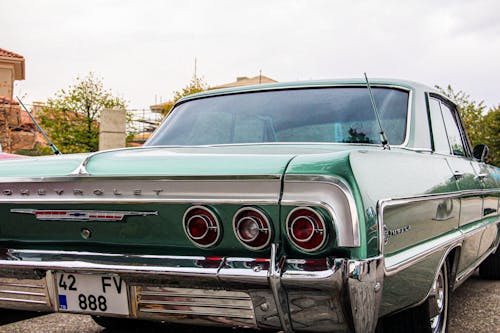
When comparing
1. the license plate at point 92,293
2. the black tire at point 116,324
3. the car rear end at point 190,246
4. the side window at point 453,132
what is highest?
the side window at point 453,132

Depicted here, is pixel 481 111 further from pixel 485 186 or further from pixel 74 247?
pixel 74 247

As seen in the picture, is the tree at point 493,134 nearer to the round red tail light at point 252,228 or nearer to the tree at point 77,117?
the tree at point 77,117

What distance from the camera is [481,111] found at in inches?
1564

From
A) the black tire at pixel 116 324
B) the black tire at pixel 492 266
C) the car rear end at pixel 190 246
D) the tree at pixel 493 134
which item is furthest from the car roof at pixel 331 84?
the tree at pixel 493 134

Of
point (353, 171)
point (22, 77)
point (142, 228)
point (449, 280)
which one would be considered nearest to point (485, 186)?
point (449, 280)

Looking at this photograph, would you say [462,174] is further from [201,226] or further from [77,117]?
[77,117]

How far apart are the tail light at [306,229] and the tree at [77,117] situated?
28.4 m

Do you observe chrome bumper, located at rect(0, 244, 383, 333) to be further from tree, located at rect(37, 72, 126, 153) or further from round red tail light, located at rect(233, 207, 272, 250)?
Result: tree, located at rect(37, 72, 126, 153)

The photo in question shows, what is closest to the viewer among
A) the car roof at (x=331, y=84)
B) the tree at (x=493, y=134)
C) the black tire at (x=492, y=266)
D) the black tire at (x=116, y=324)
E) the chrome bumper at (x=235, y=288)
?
the chrome bumper at (x=235, y=288)

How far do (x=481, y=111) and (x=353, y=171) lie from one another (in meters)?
40.4

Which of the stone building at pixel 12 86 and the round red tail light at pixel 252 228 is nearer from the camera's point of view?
the round red tail light at pixel 252 228

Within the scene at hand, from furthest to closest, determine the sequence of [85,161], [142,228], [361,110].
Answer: [361,110]
[85,161]
[142,228]

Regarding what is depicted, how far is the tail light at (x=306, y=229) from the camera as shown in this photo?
7.09ft

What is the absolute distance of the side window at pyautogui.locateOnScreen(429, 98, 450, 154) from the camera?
3654 mm
